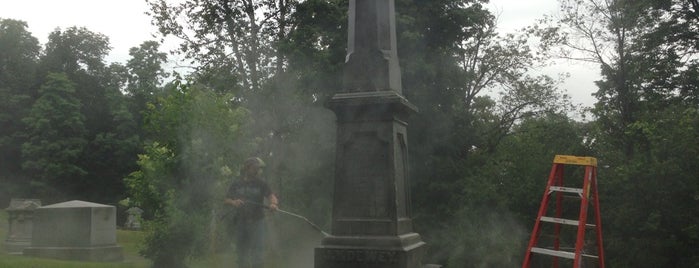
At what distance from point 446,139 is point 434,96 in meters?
1.26

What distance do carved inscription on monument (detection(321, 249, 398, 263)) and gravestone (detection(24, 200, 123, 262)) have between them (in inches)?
355

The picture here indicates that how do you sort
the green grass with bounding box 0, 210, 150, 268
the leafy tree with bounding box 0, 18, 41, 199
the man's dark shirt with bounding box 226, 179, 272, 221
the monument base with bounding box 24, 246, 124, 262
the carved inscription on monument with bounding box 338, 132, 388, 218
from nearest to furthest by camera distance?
the carved inscription on monument with bounding box 338, 132, 388, 218 < the man's dark shirt with bounding box 226, 179, 272, 221 < the green grass with bounding box 0, 210, 150, 268 < the monument base with bounding box 24, 246, 124, 262 < the leafy tree with bounding box 0, 18, 41, 199

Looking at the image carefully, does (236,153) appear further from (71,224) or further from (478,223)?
(478,223)

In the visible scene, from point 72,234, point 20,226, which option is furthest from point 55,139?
point 72,234

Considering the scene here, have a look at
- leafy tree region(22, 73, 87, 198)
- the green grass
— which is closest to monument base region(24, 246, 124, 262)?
the green grass

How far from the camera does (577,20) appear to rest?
1942 cm

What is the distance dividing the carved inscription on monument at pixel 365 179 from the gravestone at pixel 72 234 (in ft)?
30.1

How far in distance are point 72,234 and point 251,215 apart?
28.4ft

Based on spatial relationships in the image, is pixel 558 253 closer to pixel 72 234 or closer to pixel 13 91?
pixel 72 234

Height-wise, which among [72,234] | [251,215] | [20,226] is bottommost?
[72,234]

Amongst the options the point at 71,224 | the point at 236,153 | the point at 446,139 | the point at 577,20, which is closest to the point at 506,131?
the point at 577,20

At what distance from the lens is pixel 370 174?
7.10m

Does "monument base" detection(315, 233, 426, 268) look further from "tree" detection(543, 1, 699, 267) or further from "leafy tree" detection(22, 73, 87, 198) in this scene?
"leafy tree" detection(22, 73, 87, 198)

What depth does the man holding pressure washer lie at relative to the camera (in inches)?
295
